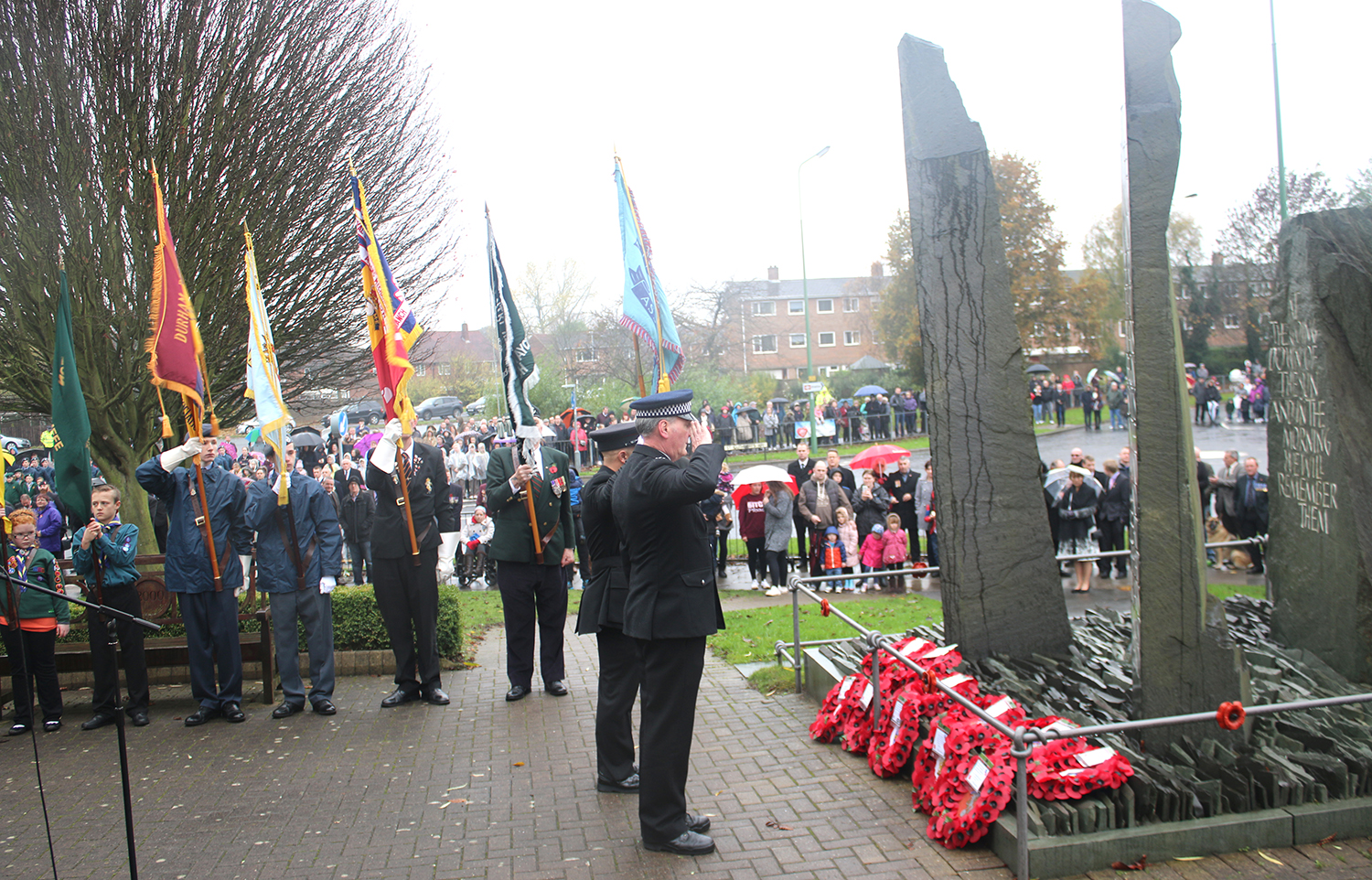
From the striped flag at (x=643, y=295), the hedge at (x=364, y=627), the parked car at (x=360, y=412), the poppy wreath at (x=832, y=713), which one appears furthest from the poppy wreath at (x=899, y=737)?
the parked car at (x=360, y=412)

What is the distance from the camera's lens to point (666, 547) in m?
4.67

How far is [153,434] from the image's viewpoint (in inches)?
464

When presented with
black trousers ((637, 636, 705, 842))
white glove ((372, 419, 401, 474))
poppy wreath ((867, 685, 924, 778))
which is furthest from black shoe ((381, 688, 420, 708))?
poppy wreath ((867, 685, 924, 778))

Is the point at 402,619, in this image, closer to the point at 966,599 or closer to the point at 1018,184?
the point at 966,599

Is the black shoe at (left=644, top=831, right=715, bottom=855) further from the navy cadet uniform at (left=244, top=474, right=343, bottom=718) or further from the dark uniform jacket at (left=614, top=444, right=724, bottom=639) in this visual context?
the navy cadet uniform at (left=244, top=474, right=343, bottom=718)

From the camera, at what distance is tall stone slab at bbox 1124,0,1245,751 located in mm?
5062

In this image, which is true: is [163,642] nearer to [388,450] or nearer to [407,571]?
[407,571]

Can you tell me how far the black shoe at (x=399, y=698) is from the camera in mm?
7406

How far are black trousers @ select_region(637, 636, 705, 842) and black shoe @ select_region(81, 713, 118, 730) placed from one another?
497 centimetres

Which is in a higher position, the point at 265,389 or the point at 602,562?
the point at 265,389

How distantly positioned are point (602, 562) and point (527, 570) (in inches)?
74.6

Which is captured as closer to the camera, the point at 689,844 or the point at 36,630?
the point at 689,844

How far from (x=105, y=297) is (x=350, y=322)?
2.90 meters

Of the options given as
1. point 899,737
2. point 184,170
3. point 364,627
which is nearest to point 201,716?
point 364,627
